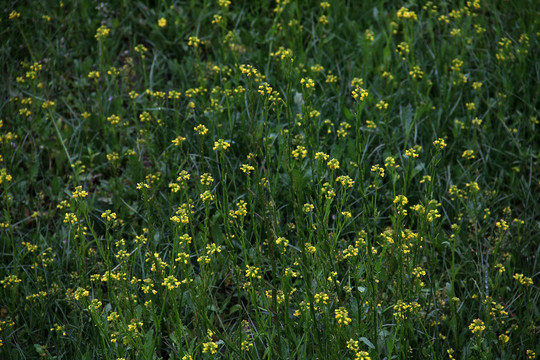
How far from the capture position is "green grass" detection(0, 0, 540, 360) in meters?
2.70

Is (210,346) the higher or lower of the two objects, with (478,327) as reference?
higher

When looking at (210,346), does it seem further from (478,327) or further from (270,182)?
(478,327)

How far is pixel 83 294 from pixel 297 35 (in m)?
2.47

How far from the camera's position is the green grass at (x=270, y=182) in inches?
106

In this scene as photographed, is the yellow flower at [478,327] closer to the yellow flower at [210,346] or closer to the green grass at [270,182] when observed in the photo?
the green grass at [270,182]

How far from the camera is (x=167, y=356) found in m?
3.02

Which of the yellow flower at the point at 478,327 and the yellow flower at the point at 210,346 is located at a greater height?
the yellow flower at the point at 210,346

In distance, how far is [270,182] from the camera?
9.51 feet

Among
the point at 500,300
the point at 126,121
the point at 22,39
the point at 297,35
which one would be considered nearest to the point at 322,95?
the point at 297,35

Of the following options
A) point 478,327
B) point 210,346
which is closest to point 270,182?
point 210,346

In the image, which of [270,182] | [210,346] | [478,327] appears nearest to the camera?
[210,346]

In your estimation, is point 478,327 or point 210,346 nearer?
point 210,346

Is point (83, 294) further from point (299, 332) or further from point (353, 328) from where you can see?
point (353, 328)

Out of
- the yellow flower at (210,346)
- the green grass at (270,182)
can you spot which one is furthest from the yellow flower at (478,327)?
the yellow flower at (210,346)
